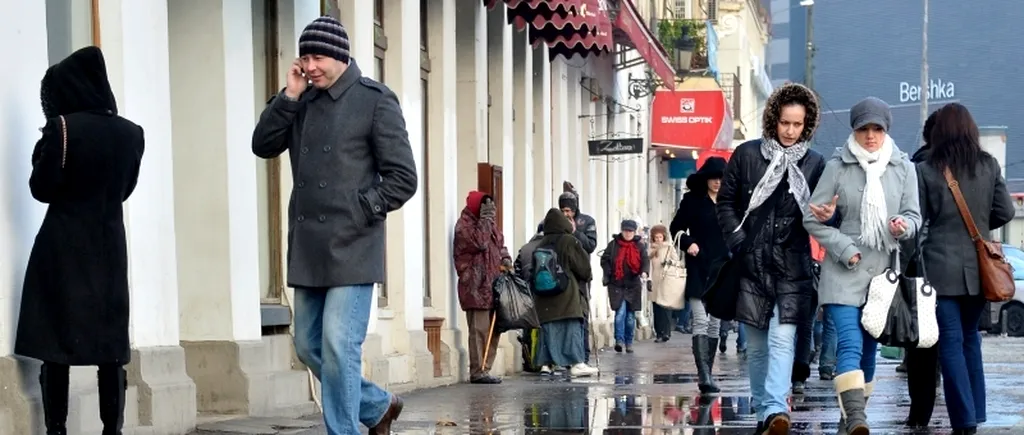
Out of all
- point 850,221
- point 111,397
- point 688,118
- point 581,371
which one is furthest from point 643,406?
point 688,118

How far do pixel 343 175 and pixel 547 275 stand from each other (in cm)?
1100

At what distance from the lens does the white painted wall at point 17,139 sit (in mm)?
8750

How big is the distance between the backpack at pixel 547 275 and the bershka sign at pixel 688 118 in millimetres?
22321

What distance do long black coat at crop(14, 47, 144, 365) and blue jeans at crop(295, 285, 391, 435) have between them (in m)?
0.83

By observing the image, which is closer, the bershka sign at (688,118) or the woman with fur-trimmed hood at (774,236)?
the woman with fur-trimmed hood at (774,236)

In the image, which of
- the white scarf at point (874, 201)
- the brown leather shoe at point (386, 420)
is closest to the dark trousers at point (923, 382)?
the white scarf at point (874, 201)

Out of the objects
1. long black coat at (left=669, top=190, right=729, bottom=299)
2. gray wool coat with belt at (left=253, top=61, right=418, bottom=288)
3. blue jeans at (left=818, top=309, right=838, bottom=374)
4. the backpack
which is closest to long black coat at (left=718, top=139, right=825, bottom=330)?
gray wool coat with belt at (left=253, top=61, right=418, bottom=288)

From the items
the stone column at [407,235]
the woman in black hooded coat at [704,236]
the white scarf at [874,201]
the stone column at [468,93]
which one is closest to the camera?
the white scarf at [874,201]

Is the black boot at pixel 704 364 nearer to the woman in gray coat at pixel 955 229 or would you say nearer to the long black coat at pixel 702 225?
the long black coat at pixel 702 225

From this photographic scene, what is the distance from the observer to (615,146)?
29609mm

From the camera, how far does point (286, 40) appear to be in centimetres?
1383

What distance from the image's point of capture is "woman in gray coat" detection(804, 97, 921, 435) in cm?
974

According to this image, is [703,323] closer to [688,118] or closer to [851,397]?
[851,397]

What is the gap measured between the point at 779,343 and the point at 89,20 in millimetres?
3876
